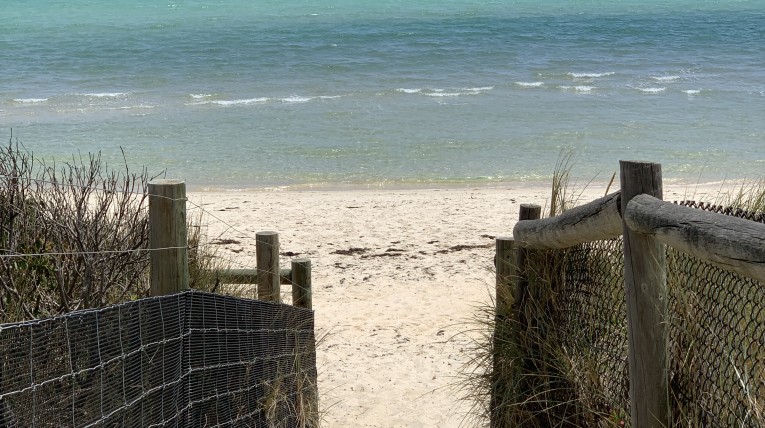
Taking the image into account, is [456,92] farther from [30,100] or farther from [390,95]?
[30,100]

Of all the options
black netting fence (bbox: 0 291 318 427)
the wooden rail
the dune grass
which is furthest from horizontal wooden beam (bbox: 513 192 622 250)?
black netting fence (bbox: 0 291 318 427)

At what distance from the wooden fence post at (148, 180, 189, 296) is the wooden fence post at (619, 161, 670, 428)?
68.2 inches

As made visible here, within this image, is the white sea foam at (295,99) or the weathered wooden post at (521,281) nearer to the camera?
the weathered wooden post at (521,281)

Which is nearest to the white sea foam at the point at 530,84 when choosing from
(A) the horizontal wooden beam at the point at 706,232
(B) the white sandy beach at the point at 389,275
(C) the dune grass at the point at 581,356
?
(B) the white sandy beach at the point at 389,275

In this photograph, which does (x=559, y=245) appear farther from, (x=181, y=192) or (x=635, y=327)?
(x=181, y=192)

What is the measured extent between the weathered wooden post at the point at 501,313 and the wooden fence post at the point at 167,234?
5.77 feet

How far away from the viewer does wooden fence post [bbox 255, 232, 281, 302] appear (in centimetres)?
599

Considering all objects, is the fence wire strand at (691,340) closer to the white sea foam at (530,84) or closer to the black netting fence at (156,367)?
the black netting fence at (156,367)

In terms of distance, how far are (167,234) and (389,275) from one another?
6196 millimetres

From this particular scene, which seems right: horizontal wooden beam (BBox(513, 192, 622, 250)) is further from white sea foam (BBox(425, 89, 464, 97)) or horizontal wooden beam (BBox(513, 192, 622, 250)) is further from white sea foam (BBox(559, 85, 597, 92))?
white sea foam (BBox(559, 85, 597, 92))

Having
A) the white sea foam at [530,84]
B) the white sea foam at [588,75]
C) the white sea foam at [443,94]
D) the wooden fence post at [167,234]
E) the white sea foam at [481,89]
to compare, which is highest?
the white sea foam at [588,75]

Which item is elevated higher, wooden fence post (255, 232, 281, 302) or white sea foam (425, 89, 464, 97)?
Result: white sea foam (425, 89, 464, 97)

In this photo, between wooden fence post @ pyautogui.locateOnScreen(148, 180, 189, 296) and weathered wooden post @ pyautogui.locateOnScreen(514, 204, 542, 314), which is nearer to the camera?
wooden fence post @ pyautogui.locateOnScreen(148, 180, 189, 296)

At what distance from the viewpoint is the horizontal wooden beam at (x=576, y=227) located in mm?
3334
